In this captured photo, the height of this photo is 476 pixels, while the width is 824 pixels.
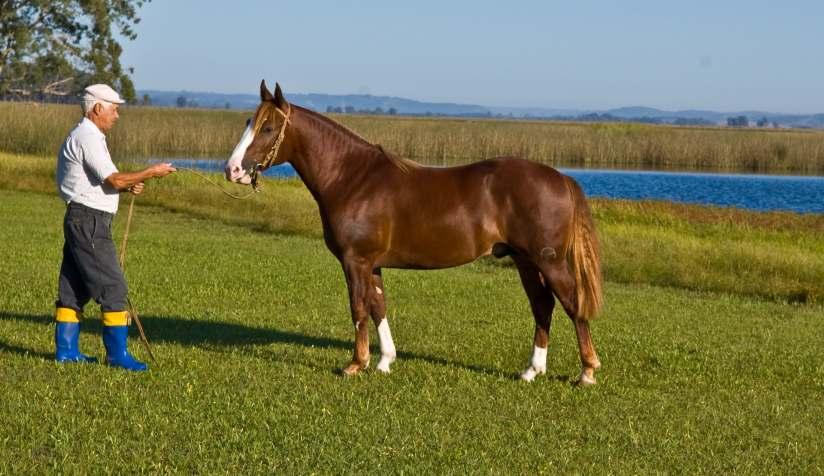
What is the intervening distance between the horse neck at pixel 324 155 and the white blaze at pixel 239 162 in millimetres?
452

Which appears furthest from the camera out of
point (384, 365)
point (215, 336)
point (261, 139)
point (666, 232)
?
point (666, 232)

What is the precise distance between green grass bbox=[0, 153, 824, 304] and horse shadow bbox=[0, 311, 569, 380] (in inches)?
375

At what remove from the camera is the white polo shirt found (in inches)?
309

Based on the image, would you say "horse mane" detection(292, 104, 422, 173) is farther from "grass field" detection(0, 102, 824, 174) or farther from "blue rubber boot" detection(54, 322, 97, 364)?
"grass field" detection(0, 102, 824, 174)

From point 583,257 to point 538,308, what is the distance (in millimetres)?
677

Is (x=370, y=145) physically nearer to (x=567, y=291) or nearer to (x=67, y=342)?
(x=567, y=291)

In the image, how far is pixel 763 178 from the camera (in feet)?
187

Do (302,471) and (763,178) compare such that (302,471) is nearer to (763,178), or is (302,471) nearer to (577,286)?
(577,286)

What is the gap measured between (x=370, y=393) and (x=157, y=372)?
173 centimetres

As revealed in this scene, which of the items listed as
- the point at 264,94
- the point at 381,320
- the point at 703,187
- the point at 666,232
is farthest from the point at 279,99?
the point at 703,187

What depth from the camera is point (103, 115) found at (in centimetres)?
807

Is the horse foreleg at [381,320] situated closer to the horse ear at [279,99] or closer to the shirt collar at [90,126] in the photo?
the horse ear at [279,99]

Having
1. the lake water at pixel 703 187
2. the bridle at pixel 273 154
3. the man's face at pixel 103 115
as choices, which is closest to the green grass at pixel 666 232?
the lake water at pixel 703 187

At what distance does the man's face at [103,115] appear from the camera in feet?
26.4
